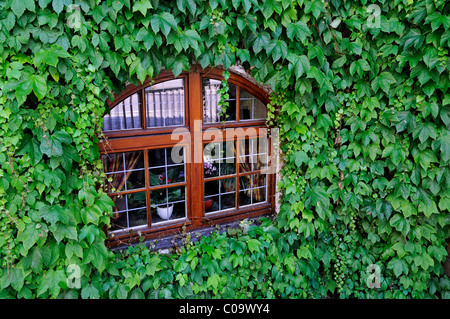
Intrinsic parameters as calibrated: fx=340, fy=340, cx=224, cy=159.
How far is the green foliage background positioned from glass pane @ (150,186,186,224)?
369mm

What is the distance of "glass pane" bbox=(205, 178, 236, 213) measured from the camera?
3412 mm

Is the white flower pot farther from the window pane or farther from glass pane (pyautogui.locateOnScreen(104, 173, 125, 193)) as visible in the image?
glass pane (pyautogui.locateOnScreen(104, 173, 125, 193))

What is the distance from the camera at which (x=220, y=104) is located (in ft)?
10.0

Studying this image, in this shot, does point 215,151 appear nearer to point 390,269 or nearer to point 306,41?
point 306,41

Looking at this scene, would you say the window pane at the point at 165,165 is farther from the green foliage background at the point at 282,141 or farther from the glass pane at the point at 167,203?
the green foliage background at the point at 282,141

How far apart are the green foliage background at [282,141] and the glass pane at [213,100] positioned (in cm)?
31

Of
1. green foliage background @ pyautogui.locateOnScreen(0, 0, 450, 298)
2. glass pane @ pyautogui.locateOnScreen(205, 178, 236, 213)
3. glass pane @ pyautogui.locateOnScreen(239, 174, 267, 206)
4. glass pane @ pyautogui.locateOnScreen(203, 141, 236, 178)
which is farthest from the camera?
glass pane @ pyautogui.locateOnScreen(239, 174, 267, 206)

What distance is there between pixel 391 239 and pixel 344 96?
1532mm

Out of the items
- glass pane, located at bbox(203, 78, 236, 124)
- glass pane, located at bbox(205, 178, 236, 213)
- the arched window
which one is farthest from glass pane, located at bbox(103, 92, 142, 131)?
glass pane, located at bbox(205, 178, 236, 213)

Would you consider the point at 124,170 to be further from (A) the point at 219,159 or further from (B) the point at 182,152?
(A) the point at 219,159

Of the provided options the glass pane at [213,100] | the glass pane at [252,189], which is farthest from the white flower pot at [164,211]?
the glass pane at [213,100]

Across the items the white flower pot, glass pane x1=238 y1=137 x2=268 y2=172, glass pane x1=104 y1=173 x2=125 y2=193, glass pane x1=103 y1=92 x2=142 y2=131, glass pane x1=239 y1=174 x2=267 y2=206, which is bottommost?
the white flower pot

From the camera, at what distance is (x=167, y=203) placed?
322 centimetres

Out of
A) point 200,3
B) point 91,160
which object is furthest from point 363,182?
point 91,160
